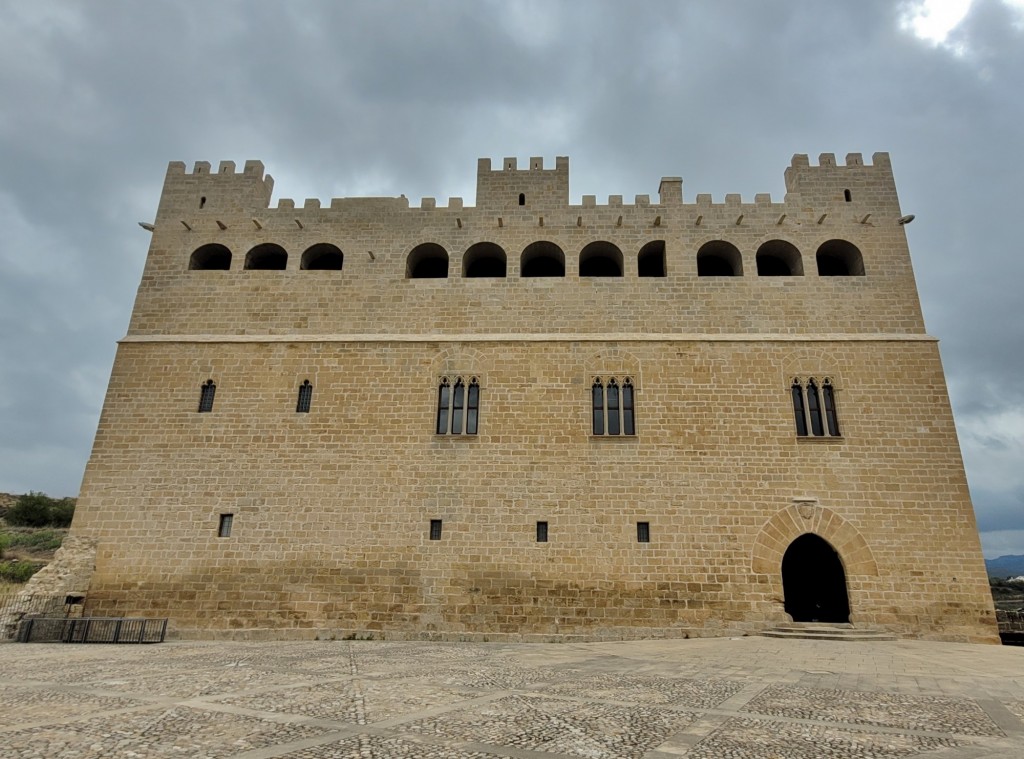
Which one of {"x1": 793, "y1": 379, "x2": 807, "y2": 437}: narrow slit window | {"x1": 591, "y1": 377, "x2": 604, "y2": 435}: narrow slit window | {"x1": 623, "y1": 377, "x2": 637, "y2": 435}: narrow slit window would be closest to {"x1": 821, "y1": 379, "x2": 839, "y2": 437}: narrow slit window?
{"x1": 793, "y1": 379, "x2": 807, "y2": 437}: narrow slit window

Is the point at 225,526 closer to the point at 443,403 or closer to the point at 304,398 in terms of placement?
the point at 304,398

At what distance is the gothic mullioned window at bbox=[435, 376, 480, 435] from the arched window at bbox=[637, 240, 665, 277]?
231 inches

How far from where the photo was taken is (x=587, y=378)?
14406 millimetres

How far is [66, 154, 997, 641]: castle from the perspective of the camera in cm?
1277

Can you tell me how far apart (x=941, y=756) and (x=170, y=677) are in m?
8.00

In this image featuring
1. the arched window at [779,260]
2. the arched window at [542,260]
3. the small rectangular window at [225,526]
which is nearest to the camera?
the small rectangular window at [225,526]

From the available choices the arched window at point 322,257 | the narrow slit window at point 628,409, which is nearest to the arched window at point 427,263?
the arched window at point 322,257

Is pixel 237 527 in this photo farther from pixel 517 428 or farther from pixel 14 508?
pixel 14 508

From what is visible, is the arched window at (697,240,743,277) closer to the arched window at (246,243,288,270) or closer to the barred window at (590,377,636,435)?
the barred window at (590,377,636,435)

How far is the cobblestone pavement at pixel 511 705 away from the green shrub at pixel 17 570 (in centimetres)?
1773

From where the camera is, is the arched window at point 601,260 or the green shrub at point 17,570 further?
the green shrub at point 17,570

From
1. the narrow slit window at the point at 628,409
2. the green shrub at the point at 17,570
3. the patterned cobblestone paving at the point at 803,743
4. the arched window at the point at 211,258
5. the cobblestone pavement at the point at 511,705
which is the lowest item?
the cobblestone pavement at the point at 511,705

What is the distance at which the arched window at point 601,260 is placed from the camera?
16.1 meters

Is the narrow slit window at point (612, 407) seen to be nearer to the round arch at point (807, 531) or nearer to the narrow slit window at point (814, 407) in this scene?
the round arch at point (807, 531)
